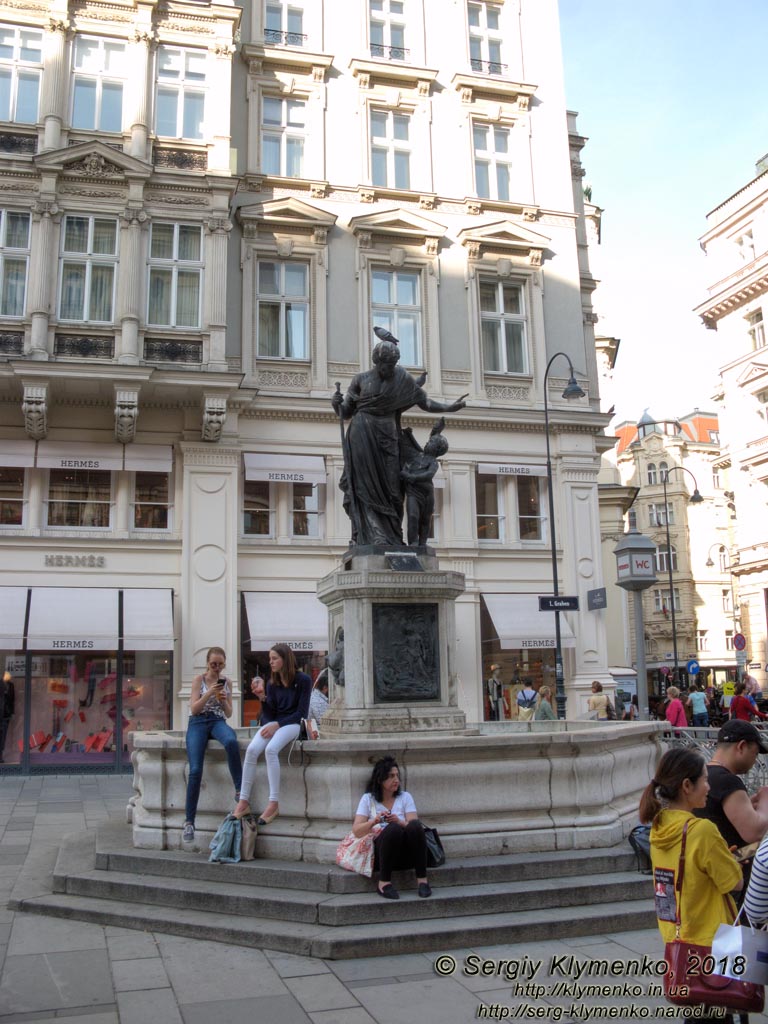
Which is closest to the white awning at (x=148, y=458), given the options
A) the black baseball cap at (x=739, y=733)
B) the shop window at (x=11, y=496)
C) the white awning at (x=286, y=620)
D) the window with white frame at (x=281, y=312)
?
the shop window at (x=11, y=496)

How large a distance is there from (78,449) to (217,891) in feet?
48.6

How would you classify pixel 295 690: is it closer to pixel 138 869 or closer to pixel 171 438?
pixel 138 869

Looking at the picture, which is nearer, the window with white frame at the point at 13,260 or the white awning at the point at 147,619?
the white awning at the point at 147,619

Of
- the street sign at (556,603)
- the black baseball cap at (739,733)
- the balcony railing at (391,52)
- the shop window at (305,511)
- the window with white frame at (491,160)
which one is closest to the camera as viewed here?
the black baseball cap at (739,733)

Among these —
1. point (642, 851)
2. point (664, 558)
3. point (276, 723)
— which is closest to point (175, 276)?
Result: point (276, 723)

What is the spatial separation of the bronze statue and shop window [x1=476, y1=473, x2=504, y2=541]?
1351cm

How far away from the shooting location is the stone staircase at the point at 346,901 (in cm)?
605

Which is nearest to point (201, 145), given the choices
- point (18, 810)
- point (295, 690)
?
point (18, 810)

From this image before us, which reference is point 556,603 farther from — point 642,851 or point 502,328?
point 642,851

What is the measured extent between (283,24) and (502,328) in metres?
9.51

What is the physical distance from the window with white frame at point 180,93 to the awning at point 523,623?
1290cm

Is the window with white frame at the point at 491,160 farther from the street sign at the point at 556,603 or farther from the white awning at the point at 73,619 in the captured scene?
the white awning at the point at 73,619

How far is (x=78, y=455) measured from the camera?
65.1 ft

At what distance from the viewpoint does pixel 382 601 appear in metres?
8.62
